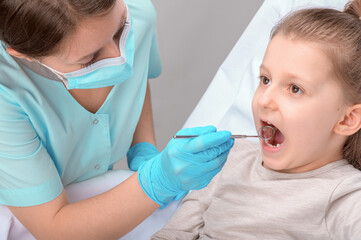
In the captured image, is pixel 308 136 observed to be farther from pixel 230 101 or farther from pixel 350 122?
pixel 230 101

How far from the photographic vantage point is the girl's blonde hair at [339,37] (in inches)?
46.1

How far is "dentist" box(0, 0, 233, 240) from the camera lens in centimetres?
108

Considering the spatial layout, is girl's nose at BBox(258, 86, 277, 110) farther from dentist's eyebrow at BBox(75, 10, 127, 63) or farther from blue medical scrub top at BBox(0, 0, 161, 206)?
blue medical scrub top at BBox(0, 0, 161, 206)

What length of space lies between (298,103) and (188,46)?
160 centimetres

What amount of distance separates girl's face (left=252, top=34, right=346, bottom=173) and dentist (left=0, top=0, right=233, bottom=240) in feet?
0.46

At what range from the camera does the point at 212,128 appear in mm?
1278

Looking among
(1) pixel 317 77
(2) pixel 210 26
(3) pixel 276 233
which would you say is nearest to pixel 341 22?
(1) pixel 317 77

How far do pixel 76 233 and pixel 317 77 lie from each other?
794mm

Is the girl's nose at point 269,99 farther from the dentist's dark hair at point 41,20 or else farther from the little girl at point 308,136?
the dentist's dark hair at point 41,20

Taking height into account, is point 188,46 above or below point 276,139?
below

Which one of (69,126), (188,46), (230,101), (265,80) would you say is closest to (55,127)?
(69,126)

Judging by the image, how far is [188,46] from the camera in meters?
2.72

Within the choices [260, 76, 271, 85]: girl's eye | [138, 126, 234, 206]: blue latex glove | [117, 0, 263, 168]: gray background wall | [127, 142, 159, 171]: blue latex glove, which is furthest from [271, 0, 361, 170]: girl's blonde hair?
[117, 0, 263, 168]: gray background wall

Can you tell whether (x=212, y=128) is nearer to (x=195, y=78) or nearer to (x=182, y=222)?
(x=182, y=222)
